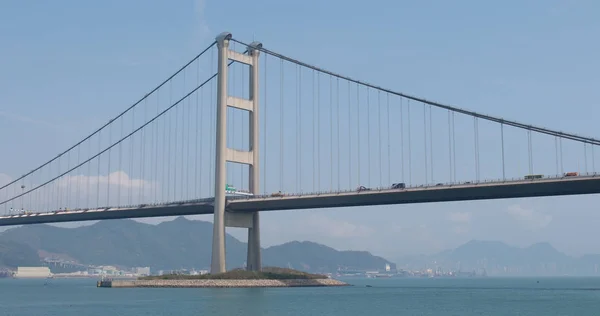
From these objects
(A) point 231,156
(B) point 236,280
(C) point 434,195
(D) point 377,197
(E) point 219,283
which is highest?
(A) point 231,156

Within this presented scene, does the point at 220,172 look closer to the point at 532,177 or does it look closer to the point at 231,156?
the point at 231,156

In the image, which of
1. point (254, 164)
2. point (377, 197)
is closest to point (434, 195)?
point (377, 197)

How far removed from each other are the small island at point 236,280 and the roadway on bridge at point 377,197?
6.28 meters

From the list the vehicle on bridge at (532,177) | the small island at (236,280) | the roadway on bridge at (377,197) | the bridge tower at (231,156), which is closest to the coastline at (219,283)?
the small island at (236,280)

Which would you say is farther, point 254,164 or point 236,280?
point 254,164

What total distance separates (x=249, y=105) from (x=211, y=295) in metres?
22.8

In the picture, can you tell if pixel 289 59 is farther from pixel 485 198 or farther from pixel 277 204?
pixel 485 198

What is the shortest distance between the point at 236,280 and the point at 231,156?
37.3 ft

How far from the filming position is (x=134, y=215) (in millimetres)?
92250

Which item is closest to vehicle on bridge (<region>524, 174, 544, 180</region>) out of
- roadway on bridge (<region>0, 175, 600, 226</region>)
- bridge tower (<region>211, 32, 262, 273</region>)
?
roadway on bridge (<region>0, 175, 600, 226</region>)

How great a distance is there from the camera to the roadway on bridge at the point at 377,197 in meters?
62.3

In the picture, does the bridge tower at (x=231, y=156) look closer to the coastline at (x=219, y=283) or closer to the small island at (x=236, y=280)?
the small island at (x=236, y=280)

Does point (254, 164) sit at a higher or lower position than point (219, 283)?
higher

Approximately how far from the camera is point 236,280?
80.6 m
